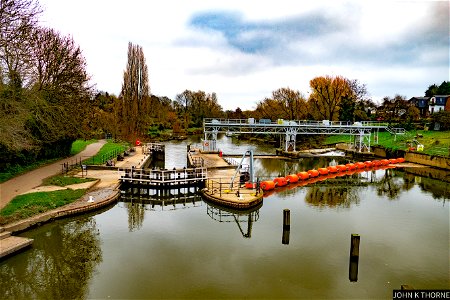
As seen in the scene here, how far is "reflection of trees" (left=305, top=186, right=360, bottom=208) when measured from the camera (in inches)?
975

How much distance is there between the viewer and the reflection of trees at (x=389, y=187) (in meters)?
28.3

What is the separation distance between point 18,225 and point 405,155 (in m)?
45.6

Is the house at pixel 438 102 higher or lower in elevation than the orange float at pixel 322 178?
higher

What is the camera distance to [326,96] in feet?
270

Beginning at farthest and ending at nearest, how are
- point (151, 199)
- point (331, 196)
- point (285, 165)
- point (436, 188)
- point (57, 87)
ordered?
point (285, 165) → point (57, 87) → point (436, 188) → point (331, 196) → point (151, 199)

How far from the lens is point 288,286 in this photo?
12.6 metres

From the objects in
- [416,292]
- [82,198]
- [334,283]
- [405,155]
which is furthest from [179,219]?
[405,155]

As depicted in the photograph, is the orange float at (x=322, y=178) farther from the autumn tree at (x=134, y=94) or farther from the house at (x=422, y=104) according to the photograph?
the house at (x=422, y=104)

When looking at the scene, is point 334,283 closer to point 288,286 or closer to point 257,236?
point 288,286

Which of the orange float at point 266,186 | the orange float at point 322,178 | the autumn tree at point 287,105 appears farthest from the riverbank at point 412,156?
the orange float at point 266,186

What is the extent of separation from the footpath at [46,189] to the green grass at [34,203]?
352 mm

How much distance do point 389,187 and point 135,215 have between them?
897 inches

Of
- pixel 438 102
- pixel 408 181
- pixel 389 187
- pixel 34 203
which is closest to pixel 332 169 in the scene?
pixel 389 187

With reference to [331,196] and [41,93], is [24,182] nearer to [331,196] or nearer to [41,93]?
[41,93]
